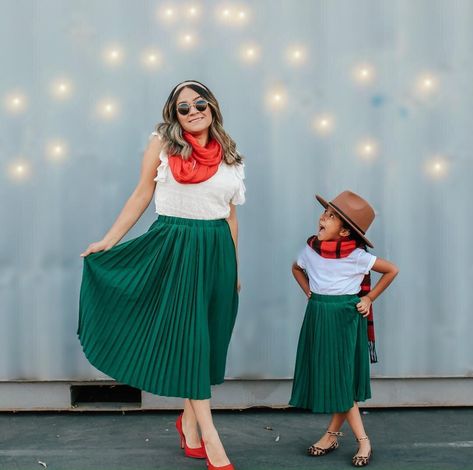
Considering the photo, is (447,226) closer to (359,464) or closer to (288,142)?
(288,142)

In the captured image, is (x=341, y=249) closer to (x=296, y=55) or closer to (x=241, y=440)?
(x=241, y=440)

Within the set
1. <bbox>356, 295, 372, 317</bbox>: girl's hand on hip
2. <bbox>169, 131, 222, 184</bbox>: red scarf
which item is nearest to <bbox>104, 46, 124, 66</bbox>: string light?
<bbox>169, 131, 222, 184</bbox>: red scarf

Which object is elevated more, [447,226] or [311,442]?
[447,226]

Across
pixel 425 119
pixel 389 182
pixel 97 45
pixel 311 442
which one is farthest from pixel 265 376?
pixel 97 45

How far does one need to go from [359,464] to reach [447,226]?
4.79 ft

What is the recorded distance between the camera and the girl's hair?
346 centimetres

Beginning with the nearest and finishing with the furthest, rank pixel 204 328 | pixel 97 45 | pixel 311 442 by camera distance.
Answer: pixel 204 328 < pixel 311 442 < pixel 97 45

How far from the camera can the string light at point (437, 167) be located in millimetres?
4355

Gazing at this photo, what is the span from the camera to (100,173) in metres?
4.31

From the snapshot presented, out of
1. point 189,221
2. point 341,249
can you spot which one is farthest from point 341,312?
point 189,221

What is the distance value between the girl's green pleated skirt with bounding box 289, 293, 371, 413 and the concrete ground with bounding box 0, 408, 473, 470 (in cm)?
32

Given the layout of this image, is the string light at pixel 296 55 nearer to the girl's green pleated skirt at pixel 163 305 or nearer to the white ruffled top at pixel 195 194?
the white ruffled top at pixel 195 194

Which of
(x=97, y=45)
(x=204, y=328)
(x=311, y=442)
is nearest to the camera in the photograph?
(x=204, y=328)

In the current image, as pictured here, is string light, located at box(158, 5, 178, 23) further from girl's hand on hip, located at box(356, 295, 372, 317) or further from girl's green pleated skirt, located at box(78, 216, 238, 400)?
girl's hand on hip, located at box(356, 295, 372, 317)
